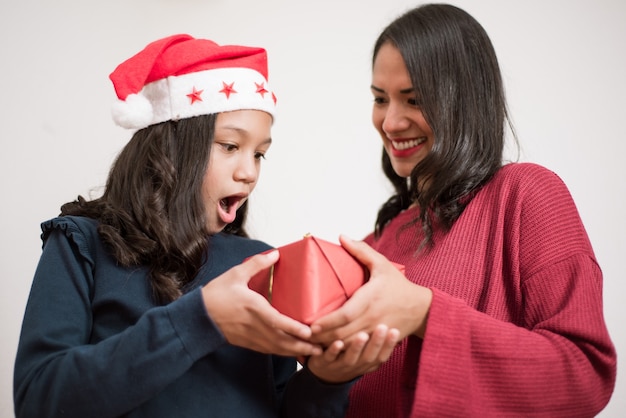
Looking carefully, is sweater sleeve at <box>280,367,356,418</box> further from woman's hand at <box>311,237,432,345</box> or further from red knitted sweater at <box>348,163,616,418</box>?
woman's hand at <box>311,237,432,345</box>

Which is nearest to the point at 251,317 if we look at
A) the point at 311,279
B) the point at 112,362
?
the point at 311,279

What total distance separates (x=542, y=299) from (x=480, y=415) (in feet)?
0.72

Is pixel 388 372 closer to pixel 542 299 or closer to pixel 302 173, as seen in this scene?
pixel 542 299

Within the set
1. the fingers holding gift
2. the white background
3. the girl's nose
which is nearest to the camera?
the fingers holding gift

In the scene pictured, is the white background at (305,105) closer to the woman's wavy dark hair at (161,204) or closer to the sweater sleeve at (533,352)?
the woman's wavy dark hair at (161,204)

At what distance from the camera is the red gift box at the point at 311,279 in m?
0.75

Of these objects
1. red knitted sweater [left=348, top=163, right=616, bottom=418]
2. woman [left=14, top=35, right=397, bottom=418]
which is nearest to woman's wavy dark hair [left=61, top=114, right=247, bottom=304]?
woman [left=14, top=35, right=397, bottom=418]

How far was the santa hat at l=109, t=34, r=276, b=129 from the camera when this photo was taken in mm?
1088

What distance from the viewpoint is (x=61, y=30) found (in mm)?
1526

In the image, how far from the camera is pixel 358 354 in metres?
0.79

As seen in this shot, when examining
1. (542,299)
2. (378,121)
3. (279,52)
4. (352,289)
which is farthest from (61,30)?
(542,299)

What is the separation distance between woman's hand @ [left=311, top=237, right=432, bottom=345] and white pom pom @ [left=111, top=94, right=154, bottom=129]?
51 cm

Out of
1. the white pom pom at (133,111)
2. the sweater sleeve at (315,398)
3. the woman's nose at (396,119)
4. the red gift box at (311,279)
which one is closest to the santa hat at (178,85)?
the white pom pom at (133,111)

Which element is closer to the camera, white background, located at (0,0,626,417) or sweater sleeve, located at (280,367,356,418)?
sweater sleeve, located at (280,367,356,418)
